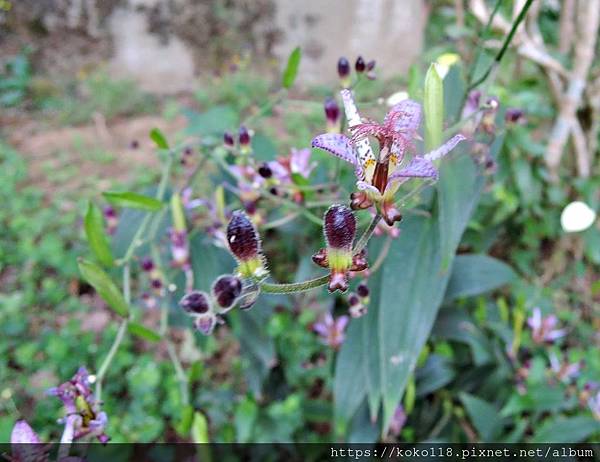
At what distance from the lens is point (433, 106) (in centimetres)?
49

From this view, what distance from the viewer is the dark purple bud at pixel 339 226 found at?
37cm

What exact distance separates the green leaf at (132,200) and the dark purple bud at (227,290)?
290 millimetres

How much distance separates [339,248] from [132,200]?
391 millimetres

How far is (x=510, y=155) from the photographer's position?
1.22m

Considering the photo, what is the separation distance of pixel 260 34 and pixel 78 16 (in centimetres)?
100

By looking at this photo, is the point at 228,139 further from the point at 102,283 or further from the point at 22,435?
the point at 22,435

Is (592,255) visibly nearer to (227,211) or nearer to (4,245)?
(227,211)

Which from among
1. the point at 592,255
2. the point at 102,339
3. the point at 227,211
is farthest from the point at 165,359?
the point at 592,255

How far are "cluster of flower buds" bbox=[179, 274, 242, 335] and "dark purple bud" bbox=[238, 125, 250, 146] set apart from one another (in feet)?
0.89

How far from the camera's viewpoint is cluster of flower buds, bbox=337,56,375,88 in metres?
0.63

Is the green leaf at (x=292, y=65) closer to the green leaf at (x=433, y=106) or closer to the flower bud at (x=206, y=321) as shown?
the green leaf at (x=433, y=106)

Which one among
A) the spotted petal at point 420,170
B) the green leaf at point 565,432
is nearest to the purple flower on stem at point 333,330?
the green leaf at point 565,432

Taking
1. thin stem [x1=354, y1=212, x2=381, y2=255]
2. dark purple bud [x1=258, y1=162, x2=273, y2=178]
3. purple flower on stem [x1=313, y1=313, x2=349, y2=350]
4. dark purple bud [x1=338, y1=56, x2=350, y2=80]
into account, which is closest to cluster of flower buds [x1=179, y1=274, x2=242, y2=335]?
thin stem [x1=354, y1=212, x2=381, y2=255]

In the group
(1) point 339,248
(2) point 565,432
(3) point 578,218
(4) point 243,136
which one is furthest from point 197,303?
(3) point 578,218
